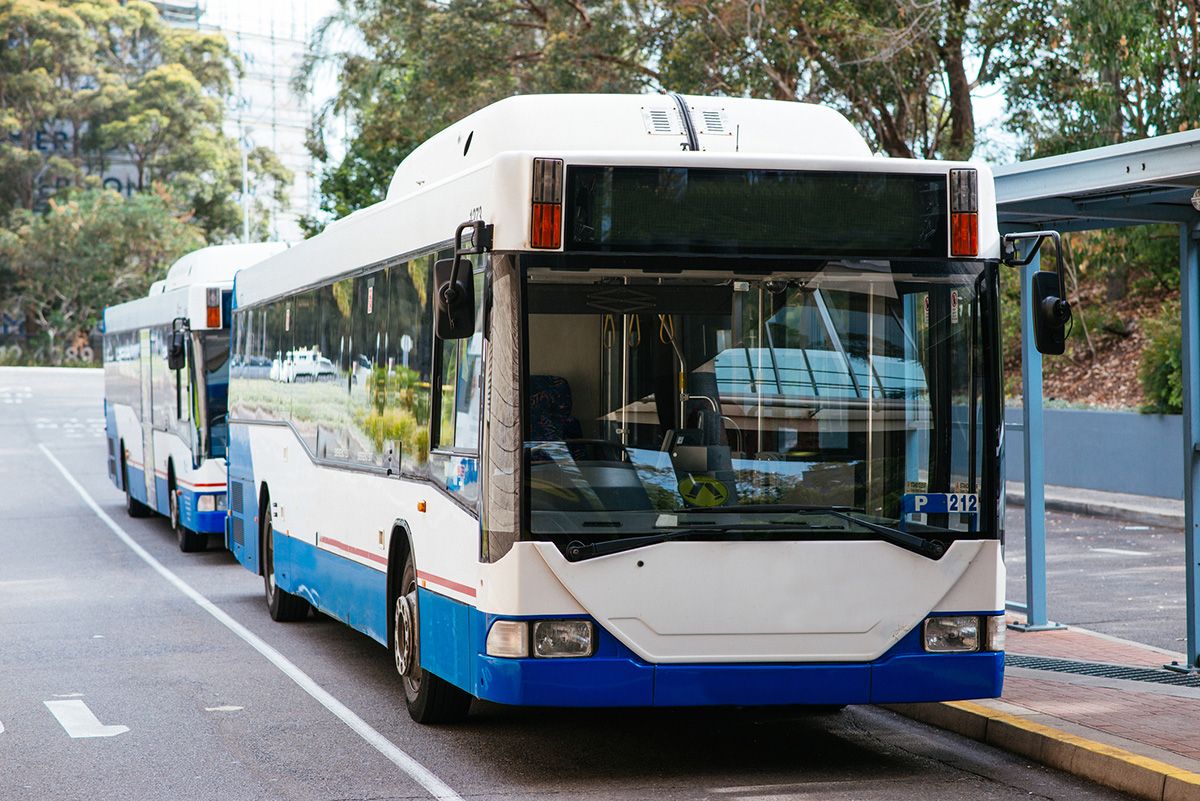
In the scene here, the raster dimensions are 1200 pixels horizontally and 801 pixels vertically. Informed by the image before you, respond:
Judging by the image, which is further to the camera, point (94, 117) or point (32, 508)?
point (94, 117)

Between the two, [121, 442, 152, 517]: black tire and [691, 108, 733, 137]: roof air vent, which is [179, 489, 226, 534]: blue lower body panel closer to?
[121, 442, 152, 517]: black tire

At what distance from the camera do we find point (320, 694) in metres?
9.65

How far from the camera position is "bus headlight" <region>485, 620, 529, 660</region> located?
686 cm

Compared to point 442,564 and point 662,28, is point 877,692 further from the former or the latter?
point 662,28

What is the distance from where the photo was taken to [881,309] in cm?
→ 719

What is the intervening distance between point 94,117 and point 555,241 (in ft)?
240

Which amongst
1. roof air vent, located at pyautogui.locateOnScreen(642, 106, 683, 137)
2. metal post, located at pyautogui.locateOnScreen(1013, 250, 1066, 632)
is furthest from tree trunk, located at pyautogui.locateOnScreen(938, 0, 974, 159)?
roof air vent, located at pyautogui.locateOnScreen(642, 106, 683, 137)

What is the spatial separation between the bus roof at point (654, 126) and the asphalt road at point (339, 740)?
2.91 m

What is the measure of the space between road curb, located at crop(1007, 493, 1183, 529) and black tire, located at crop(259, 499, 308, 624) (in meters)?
10.8

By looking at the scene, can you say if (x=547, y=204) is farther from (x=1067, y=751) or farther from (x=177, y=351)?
(x=177, y=351)

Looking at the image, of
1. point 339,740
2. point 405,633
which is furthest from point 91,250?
point 339,740

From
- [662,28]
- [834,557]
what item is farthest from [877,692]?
[662,28]

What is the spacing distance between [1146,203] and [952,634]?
341cm

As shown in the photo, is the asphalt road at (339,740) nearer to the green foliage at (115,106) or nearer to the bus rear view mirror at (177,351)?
the bus rear view mirror at (177,351)
